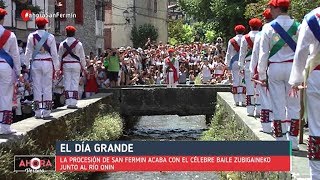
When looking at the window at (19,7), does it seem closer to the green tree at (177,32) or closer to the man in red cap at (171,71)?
the man in red cap at (171,71)

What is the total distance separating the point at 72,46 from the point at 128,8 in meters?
34.5

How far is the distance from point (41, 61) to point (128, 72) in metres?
11.3

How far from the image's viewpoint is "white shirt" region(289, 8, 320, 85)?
17.4 ft

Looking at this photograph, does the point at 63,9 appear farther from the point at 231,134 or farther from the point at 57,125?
the point at 57,125

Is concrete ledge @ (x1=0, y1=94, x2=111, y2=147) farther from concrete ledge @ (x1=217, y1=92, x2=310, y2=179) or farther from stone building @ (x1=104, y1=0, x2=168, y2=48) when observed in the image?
stone building @ (x1=104, y1=0, x2=168, y2=48)

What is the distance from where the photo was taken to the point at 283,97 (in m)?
7.61

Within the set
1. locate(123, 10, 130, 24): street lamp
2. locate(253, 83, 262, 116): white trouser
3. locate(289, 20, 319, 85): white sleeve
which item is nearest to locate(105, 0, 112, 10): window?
locate(123, 10, 130, 24): street lamp

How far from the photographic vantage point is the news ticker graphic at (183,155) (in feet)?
22.7

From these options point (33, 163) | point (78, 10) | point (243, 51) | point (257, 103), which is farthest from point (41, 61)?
point (78, 10)

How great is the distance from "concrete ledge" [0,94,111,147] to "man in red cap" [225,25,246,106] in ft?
11.2

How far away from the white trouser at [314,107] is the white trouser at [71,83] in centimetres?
786

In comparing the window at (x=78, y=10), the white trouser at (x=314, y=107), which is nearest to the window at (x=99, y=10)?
the window at (x=78, y=10)

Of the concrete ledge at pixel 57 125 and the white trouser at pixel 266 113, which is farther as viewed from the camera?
the concrete ledge at pixel 57 125

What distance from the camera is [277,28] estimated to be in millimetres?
7516
